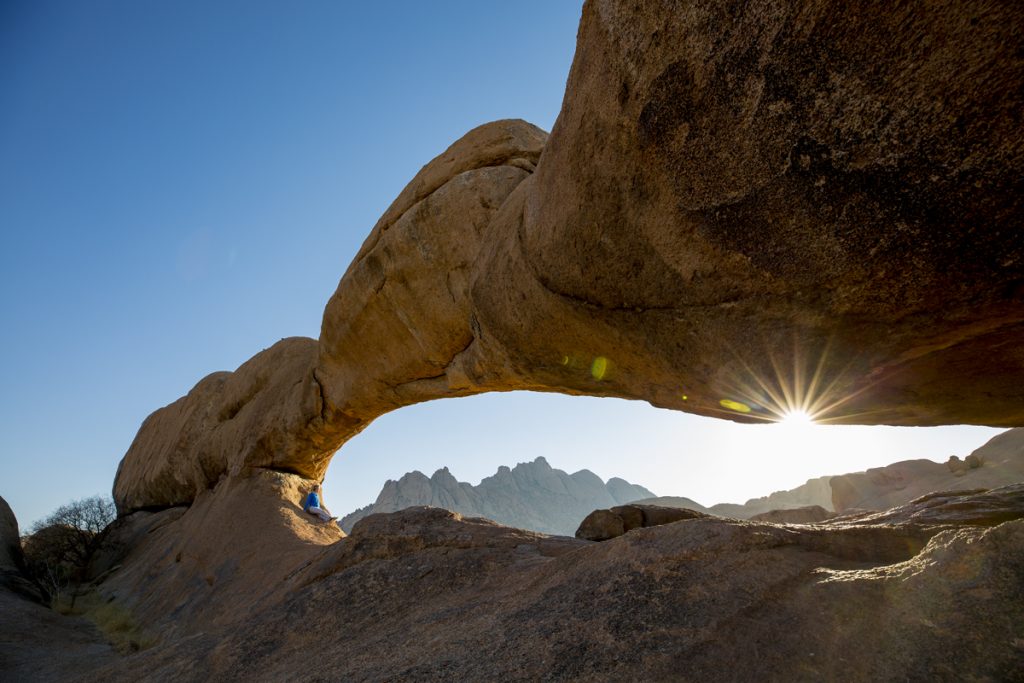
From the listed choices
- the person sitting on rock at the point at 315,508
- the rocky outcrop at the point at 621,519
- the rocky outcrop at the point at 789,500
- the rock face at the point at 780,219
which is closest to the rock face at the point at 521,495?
the rocky outcrop at the point at 789,500

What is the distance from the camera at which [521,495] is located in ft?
355

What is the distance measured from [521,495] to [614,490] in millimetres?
38162

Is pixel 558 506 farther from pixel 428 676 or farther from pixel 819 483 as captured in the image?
pixel 428 676

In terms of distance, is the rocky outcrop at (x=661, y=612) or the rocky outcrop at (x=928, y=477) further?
the rocky outcrop at (x=928, y=477)

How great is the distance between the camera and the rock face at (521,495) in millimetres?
89300

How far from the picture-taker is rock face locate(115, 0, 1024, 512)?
7.31ft

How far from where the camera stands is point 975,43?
1.99m

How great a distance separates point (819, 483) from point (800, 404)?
62.5 m

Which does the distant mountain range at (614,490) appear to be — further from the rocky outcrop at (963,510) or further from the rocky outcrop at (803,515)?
the rocky outcrop at (963,510)

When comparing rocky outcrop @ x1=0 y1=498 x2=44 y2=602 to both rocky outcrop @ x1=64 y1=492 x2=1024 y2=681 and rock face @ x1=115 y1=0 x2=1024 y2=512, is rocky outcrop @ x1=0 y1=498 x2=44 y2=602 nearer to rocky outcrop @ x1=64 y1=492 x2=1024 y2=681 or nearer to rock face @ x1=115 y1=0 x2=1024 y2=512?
rocky outcrop @ x1=64 y1=492 x2=1024 y2=681

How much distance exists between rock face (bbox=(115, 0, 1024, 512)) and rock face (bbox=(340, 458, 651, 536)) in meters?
66.5

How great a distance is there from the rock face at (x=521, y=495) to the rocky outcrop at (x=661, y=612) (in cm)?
6524

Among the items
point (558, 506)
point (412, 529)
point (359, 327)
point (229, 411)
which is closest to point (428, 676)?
point (412, 529)

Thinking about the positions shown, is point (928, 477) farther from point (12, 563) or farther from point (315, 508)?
point (12, 563)
